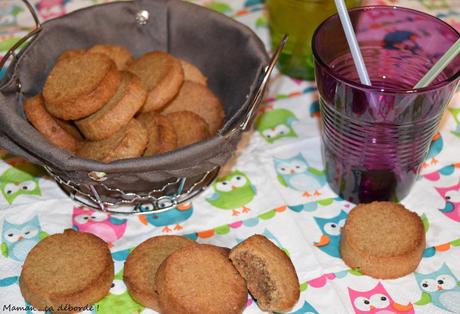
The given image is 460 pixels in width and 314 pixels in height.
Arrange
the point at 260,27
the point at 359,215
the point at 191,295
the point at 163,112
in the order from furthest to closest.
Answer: the point at 260,27 → the point at 163,112 → the point at 359,215 → the point at 191,295

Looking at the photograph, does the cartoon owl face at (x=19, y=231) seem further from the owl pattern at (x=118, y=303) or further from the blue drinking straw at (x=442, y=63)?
the blue drinking straw at (x=442, y=63)

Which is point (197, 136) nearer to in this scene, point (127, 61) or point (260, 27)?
point (127, 61)

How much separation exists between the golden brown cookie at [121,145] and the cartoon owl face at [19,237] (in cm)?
12

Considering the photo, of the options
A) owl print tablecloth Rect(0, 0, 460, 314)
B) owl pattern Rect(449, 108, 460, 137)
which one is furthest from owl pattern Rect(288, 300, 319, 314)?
owl pattern Rect(449, 108, 460, 137)

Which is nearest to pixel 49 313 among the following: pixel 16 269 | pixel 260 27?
pixel 16 269

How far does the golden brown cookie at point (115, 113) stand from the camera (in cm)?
88

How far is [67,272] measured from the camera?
2.53 feet

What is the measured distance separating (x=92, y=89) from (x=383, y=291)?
477 millimetres

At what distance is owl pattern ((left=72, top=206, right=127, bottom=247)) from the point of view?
877 millimetres

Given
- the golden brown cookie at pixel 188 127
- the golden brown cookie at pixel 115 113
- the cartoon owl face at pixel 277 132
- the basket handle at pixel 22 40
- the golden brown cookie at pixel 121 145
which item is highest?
the basket handle at pixel 22 40

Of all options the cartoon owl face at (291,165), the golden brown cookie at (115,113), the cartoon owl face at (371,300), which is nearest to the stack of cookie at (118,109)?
the golden brown cookie at (115,113)

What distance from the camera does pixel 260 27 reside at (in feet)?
4.18

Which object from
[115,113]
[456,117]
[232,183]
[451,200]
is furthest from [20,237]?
[456,117]

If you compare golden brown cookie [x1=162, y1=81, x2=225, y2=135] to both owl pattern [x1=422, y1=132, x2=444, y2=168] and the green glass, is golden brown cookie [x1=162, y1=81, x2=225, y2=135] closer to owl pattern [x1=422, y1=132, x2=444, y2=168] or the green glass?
the green glass
